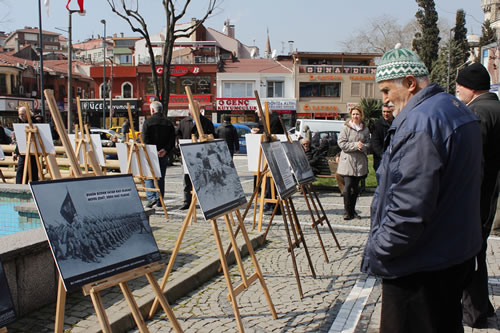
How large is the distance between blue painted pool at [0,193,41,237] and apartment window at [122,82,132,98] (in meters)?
44.2

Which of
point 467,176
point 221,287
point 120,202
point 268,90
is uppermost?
point 268,90

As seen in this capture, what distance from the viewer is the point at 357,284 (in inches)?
201

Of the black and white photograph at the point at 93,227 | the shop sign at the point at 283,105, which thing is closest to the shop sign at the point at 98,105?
the shop sign at the point at 283,105

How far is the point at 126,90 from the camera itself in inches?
1984

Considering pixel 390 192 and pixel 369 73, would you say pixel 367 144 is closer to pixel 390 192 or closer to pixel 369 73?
pixel 390 192

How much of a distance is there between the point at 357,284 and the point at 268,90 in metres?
45.0

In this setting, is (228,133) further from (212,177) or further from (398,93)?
(398,93)

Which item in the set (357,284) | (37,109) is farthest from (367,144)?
(37,109)

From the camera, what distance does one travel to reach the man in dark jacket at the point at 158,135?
28.2 ft

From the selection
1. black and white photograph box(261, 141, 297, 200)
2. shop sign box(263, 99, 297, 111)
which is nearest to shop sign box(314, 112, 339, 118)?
shop sign box(263, 99, 297, 111)

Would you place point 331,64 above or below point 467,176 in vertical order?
above

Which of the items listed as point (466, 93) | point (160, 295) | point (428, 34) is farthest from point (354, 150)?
point (428, 34)

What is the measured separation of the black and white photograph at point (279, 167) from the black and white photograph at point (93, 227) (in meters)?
2.17

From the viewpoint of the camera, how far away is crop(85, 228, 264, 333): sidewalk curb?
386 centimetres
